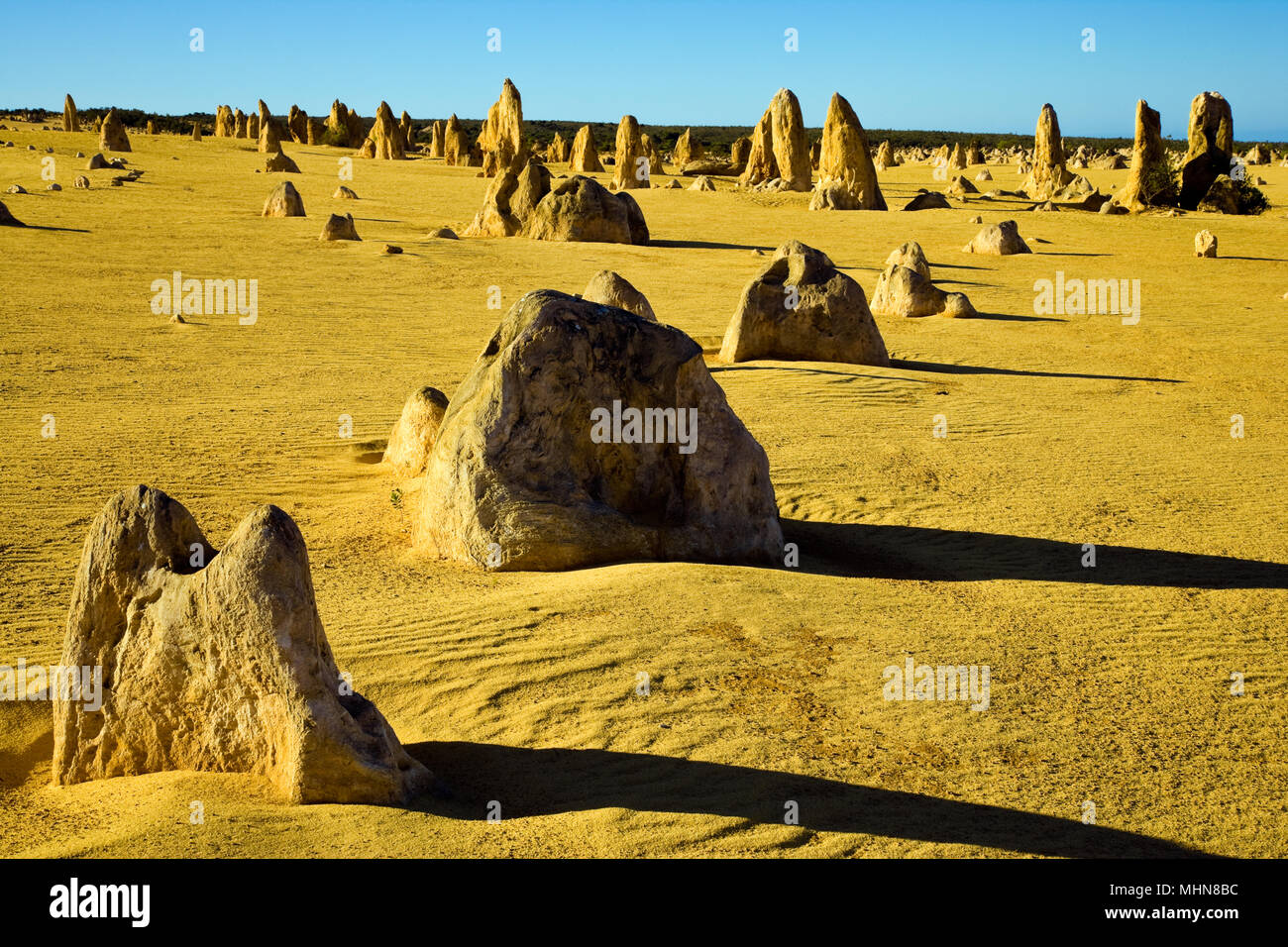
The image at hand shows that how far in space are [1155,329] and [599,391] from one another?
40.2 ft

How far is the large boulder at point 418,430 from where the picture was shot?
8664 mm

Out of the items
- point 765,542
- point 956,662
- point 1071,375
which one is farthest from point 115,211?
point 956,662

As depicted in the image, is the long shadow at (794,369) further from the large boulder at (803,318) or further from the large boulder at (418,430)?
the large boulder at (418,430)

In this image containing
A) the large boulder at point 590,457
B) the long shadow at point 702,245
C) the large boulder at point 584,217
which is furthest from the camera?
the long shadow at point 702,245

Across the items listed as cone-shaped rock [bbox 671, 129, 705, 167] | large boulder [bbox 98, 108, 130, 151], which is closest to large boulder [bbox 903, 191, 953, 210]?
cone-shaped rock [bbox 671, 129, 705, 167]

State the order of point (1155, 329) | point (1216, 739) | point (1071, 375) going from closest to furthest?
point (1216, 739) < point (1071, 375) < point (1155, 329)

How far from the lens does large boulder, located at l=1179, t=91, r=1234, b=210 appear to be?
2892cm

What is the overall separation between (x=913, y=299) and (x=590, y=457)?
1079cm

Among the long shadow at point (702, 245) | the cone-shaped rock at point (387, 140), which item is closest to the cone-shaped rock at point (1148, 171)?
the long shadow at point (702, 245)

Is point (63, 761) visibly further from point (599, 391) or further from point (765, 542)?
point (765, 542)

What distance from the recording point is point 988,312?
17672mm

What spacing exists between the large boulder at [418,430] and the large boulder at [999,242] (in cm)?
1628

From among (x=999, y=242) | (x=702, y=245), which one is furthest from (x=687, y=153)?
(x=999, y=242)

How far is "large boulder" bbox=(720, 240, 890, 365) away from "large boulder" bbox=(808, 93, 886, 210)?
15.3 m
